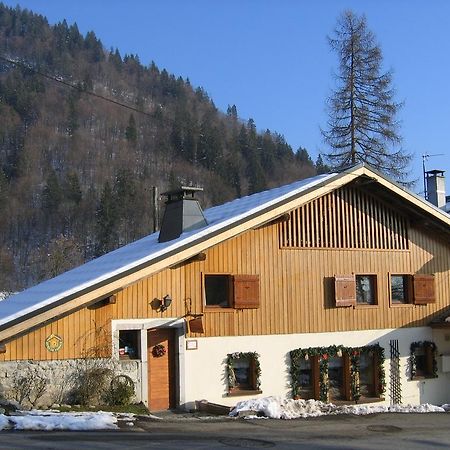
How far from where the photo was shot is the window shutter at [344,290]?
1898 centimetres

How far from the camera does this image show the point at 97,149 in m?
130

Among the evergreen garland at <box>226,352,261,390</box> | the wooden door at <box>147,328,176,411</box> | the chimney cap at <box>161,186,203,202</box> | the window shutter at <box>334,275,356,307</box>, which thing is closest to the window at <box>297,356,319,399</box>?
the evergreen garland at <box>226,352,261,390</box>

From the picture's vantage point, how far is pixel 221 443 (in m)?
12.2

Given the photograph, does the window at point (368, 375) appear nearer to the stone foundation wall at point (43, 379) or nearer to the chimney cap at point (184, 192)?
the chimney cap at point (184, 192)

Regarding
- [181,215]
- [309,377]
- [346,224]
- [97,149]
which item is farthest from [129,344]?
[97,149]

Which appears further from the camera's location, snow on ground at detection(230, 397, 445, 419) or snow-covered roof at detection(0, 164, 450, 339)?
snow on ground at detection(230, 397, 445, 419)

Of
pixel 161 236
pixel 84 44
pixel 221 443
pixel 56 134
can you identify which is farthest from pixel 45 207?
pixel 221 443

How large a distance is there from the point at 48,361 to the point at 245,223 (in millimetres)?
5489

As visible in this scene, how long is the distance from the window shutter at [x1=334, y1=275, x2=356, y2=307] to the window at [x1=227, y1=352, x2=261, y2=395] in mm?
2904

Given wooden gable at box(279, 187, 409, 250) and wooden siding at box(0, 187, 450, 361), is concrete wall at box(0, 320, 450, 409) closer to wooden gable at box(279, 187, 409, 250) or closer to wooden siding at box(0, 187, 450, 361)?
wooden siding at box(0, 187, 450, 361)

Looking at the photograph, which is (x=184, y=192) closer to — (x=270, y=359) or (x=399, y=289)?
(x=270, y=359)

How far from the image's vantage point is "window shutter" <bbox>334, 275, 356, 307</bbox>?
1898 cm

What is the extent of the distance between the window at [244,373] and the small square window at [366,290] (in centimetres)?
381

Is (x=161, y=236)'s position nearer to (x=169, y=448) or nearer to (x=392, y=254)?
(x=392, y=254)
